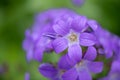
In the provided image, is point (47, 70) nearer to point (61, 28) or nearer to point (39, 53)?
point (39, 53)

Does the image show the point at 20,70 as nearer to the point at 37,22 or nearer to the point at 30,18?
the point at 37,22

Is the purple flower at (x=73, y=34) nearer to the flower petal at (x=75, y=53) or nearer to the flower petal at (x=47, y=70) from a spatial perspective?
the flower petal at (x=75, y=53)

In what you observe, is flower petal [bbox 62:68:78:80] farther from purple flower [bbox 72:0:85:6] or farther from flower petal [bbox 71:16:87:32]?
purple flower [bbox 72:0:85:6]

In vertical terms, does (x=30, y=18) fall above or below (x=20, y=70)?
above

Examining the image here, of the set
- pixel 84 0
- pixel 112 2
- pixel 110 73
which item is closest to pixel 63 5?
pixel 84 0

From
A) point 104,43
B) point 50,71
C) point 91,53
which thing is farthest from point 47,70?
point 104,43
